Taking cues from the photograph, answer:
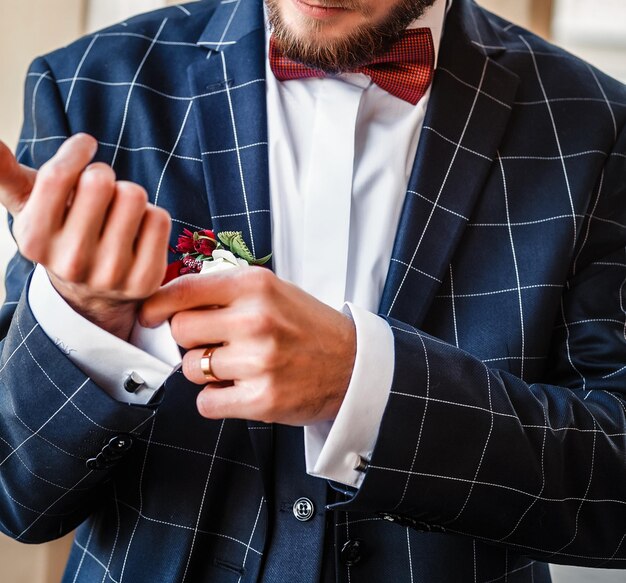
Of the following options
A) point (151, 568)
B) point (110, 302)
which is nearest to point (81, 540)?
point (151, 568)

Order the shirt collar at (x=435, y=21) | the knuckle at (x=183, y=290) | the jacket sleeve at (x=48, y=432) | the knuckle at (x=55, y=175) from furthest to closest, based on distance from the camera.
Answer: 1. the shirt collar at (x=435, y=21)
2. the jacket sleeve at (x=48, y=432)
3. the knuckle at (x=183, y=290)
4. the knuckle at (x=55, y=175)

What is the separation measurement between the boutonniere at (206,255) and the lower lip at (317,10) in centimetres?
38

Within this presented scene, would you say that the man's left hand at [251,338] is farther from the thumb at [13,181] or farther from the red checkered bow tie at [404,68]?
the red checkered bow tie at [404,68]

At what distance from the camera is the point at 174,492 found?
1155 millimetres

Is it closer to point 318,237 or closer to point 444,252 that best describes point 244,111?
point 318,237

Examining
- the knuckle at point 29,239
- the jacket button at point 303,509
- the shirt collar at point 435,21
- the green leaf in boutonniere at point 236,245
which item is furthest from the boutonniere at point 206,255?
the shirt collar at point 435,21

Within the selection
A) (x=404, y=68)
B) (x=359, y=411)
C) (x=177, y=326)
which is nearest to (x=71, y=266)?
(x=177, y=326)

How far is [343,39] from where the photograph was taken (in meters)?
1.26

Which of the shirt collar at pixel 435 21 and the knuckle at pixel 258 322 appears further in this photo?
the shirt collar at pixel 435 21

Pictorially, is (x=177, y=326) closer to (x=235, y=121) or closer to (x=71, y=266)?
(x=71, y=266)

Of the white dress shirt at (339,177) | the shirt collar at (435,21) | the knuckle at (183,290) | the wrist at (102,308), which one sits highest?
the shirt collar at (435,21)

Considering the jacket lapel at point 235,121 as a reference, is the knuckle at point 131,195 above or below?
below

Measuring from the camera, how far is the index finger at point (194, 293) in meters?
0.87

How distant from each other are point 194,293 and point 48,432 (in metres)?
0.30
